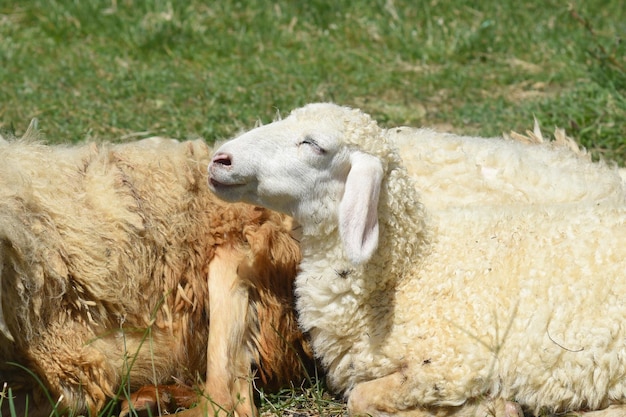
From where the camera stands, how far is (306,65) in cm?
784

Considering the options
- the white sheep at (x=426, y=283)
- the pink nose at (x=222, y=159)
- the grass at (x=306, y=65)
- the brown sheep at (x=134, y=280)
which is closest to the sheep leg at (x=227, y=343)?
the brown sheep at (x=134, y=280)

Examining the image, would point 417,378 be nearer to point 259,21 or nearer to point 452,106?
point 452,106

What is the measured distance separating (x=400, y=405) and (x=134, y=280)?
1.20 meters

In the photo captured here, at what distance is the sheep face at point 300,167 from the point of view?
12.4 feet

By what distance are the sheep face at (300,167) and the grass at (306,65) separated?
237 centimetres

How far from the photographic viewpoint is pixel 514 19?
870 centimetres

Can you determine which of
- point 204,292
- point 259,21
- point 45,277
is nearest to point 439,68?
point 259,21

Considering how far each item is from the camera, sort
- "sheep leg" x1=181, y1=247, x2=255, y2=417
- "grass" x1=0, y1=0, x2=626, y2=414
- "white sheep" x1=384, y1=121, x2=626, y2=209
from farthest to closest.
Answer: "grass" x1=0, y1=0, x2=626, y2=414, "white sheep" x1=384, y1=121, x2=626, y2=209, "sheep leg" x1=181, y1=247, x2=255, y2=417

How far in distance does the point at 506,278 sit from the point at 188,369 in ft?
4.55

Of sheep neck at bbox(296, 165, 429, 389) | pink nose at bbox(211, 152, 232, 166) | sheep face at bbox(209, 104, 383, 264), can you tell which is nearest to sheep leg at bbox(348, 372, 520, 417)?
sheep neck at bbox(296, 165, 429, 389)

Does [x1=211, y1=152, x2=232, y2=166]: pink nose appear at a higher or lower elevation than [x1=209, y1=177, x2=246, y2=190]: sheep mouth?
higher

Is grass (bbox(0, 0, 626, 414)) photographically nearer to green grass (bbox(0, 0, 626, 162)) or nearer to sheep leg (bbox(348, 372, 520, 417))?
green grass (bbox(0, 0, 626, 162))

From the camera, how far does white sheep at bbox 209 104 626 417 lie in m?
3.60

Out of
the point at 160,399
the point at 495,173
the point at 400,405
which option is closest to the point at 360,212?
the point at 400,405
